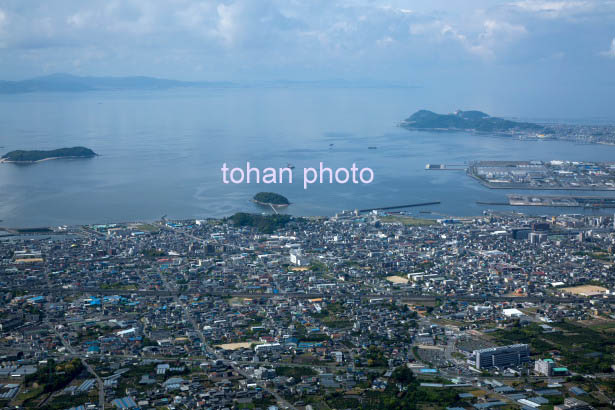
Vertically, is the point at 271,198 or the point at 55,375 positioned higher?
the point at 271,198

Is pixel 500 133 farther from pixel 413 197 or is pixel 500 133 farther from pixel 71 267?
pixel 71 267

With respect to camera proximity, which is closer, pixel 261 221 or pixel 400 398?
pixel 400 398

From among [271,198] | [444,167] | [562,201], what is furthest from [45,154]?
[562,201]

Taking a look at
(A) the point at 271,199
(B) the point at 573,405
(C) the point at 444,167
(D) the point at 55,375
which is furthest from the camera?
(C) the point at 444,167

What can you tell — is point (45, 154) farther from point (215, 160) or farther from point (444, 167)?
point (444, 167)

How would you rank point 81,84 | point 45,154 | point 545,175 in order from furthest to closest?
point 81,84 → point 45,154 → point 545,175

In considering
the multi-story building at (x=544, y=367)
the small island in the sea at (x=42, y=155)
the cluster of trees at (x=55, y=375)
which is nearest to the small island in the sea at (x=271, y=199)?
the cluster of trees at (x=55, y=375)

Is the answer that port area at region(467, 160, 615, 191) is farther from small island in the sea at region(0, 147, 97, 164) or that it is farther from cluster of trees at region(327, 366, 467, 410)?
small island in the sea at region(0, 147, 97, 164)
